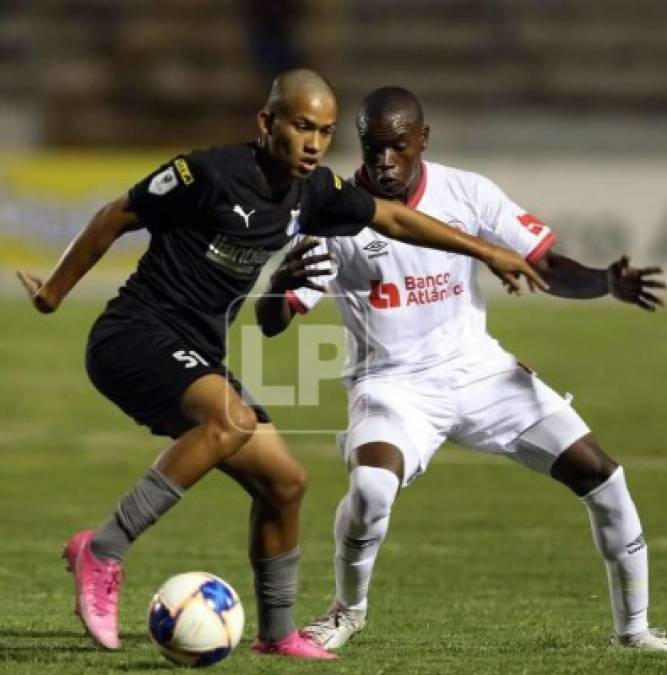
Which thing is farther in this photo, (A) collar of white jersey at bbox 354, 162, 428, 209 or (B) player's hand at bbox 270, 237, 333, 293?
(A) collar of white jersey at bbox 354, 162, 428, 209

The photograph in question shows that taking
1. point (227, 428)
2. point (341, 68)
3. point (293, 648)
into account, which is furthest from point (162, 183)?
point (341, 68)

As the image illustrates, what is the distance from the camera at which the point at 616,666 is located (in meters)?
Result: 6.34

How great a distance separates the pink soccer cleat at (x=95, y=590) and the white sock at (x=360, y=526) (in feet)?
3.44

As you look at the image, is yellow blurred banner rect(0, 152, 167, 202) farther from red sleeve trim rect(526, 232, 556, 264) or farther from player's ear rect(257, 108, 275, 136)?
player's ear rect(257, 108, 275, 136)

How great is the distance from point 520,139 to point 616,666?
22.1m

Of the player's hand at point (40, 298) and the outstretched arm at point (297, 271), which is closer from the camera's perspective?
the player's hand at point (40, 298)

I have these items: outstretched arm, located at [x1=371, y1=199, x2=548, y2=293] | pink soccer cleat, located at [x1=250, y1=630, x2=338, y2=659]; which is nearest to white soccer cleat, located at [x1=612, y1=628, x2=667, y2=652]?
pink soccer cleat, located at [x1=250, y1=630, x2=338, y2=659]

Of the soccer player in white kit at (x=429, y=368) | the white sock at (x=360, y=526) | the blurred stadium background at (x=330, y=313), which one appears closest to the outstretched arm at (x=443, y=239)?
the soccer player in white kit at (x=429, y=368)

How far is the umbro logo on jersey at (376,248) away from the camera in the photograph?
744 cm

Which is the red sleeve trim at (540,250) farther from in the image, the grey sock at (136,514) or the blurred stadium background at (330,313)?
the grey sock at (136,514)

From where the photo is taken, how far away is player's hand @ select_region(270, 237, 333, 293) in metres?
6.67

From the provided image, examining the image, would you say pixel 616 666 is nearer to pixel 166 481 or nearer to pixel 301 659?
pixel 301 659

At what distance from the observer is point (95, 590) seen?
6.19 meters

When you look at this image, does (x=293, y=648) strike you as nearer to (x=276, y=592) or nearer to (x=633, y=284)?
(x=276, y=592)
